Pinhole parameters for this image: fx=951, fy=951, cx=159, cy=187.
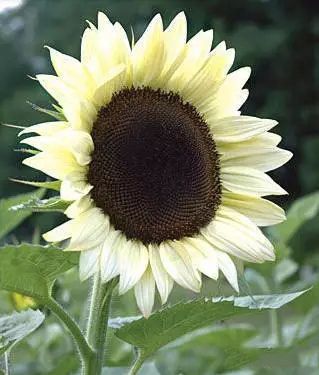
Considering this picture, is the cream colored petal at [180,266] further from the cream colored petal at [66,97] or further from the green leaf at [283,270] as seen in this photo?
the green leaf at [283,270]

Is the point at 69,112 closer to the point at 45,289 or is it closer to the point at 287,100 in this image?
the point at 45,289

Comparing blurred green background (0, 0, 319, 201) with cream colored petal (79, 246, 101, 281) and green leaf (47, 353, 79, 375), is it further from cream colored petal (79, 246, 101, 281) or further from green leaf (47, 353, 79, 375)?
cream colored petal (79, 246, 101, 281)

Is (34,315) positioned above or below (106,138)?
below

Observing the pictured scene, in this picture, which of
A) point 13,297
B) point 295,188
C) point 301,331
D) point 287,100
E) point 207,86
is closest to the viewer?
point 207,86

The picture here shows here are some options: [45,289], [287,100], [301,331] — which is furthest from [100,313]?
[287,100]

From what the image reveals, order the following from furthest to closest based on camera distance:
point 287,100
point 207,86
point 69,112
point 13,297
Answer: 1. point 287,100
2. point 13,297
3. point 207,86
4. point 69,112

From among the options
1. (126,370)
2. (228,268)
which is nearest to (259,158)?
(228,268)
